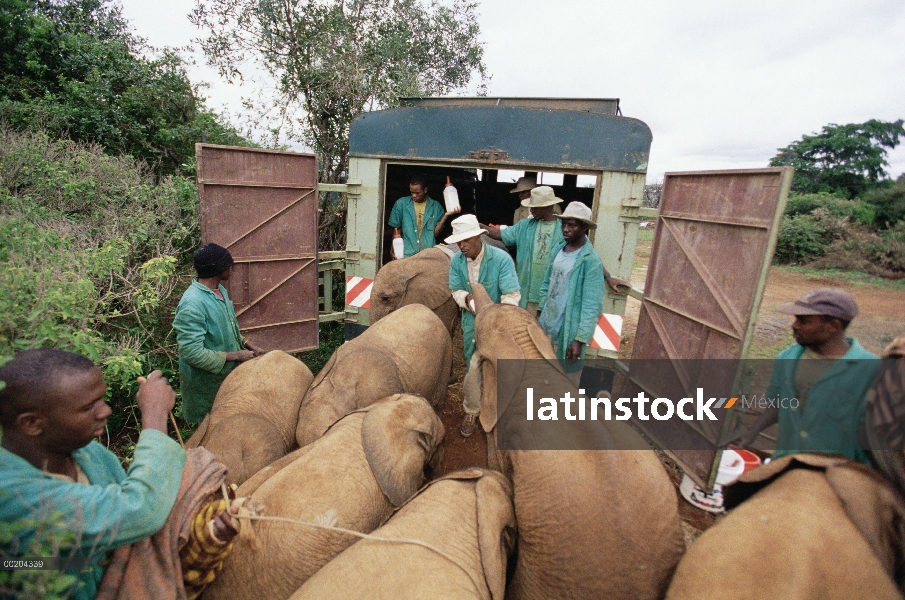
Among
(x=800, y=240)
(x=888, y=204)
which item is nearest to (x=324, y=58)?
(x=800, y=240)

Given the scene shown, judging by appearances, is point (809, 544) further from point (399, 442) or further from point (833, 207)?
point (833, 207)

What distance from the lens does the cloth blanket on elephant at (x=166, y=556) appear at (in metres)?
1.64

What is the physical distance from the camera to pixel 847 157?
2425 centimetres

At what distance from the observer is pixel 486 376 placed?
127 inches

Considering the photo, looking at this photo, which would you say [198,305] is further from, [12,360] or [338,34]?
[338,34]

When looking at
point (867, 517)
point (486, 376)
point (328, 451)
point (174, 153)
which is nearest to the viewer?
point (867, 517)

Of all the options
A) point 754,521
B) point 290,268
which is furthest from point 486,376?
point 290,268

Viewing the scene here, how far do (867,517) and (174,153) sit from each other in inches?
441

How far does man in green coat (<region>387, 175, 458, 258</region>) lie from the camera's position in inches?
257

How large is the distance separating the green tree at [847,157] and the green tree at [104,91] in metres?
25.7

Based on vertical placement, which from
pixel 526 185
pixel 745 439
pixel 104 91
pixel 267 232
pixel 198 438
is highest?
pixel 104 91

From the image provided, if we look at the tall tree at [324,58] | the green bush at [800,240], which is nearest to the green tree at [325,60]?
the tall tree at [324,58]

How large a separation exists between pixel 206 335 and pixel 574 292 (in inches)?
127

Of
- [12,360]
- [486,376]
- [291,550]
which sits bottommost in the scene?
A: [291,550]
